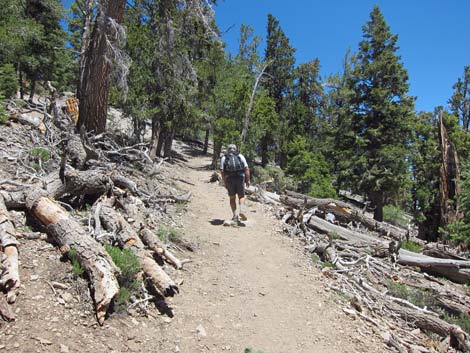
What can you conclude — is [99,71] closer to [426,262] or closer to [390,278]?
[390,278]

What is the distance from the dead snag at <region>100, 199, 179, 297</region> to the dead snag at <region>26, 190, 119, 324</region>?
1.84 ft

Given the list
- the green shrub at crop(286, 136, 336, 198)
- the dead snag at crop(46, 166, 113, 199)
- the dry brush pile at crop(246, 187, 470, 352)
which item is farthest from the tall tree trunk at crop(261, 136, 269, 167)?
the dead snag at crop(46, 166, 113, 199)

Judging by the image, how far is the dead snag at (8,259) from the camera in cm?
310

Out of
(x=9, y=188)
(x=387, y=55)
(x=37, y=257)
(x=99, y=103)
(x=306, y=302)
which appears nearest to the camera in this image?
(x=37, y=257)

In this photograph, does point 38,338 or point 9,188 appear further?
point 9,188

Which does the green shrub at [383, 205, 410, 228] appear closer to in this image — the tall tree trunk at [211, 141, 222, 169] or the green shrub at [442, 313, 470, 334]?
the tall tree trunk at [211, 141, 222, 169]

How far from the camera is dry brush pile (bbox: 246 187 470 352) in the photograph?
5441 millimetres

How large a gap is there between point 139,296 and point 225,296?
1.44 meters

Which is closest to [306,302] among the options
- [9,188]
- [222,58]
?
[9,188]

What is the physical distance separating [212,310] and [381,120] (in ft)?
63.4

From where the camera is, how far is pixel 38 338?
2814 millimetres

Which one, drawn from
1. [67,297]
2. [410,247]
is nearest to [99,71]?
[67,297]

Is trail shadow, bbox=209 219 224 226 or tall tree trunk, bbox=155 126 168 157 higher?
tall tree trunk, bbox=155 126 168 157

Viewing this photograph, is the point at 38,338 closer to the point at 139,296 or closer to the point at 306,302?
the point at 139,296
